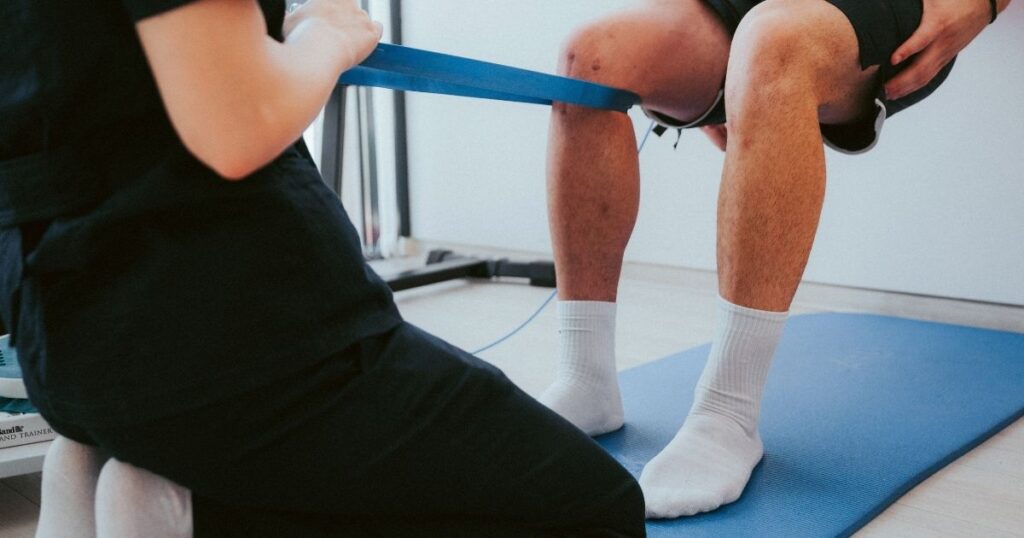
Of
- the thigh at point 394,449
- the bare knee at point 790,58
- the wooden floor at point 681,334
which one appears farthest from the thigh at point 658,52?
the thigh at point 394,449

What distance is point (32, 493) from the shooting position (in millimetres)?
1076

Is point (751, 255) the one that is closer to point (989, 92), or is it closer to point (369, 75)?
point (369, 75)

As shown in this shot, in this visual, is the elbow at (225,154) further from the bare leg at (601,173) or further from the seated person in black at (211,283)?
the bare leg at (601,173)

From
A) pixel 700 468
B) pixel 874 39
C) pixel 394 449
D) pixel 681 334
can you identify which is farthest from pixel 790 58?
pixel 681 334

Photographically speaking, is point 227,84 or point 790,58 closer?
point 227,84

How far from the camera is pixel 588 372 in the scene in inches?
45.6

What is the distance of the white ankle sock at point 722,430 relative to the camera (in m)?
0.93

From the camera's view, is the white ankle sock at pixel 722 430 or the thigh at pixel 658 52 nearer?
the white ankle sock at pixel 722 430

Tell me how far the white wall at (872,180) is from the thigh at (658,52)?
0.97 meters

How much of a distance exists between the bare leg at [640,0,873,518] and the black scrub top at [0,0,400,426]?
23.7 inches

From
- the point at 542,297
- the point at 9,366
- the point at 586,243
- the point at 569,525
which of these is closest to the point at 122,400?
the point at 569,525

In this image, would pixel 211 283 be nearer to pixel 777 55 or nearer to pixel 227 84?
pixel 227 84

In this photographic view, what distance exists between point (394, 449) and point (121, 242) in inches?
8.7

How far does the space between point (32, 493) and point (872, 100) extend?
49.1 inches
